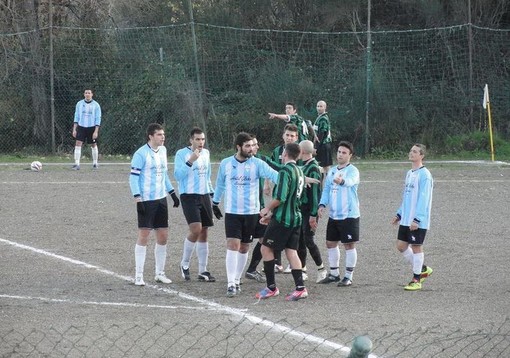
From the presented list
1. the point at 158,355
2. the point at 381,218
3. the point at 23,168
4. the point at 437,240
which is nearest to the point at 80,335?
the point at 158,355

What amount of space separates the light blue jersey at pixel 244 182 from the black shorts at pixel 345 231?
38.2 inches

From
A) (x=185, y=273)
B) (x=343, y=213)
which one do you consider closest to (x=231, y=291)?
(x=185, y=273)

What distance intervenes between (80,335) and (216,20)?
22.2 m

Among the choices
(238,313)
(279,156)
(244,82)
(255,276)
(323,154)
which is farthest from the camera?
(244,82)

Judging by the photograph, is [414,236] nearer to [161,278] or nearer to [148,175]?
[161,278]

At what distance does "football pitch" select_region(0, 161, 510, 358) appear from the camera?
827 centimetres

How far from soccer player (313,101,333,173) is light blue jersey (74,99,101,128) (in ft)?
23.4

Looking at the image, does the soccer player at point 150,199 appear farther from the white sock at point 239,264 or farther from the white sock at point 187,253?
the white sock at point 239,264

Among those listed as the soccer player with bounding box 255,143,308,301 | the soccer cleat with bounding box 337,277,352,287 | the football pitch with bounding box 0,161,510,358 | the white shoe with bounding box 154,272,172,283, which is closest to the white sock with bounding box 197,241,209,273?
the football pitch with bounding box 0,161,510,358

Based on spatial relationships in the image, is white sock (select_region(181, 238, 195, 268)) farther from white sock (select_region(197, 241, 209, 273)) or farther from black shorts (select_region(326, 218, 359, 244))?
black shorts (select_region(326, 218, 359, 244))

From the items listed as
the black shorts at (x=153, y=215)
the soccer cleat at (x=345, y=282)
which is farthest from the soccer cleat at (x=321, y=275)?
the black shorts at (x=153, y=215)

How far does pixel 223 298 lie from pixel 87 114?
14.8 m

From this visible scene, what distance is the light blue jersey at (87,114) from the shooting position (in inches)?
955

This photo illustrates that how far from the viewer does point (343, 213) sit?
11.1 meters
